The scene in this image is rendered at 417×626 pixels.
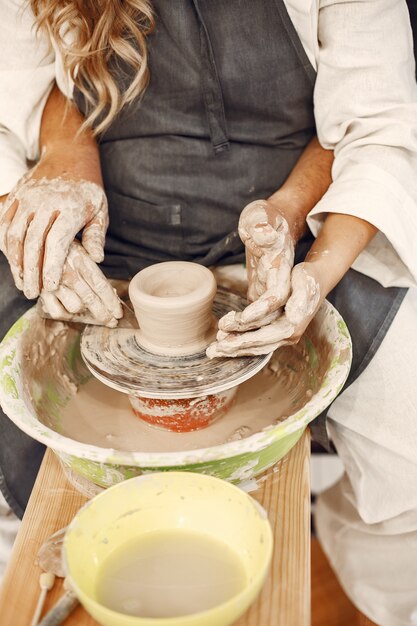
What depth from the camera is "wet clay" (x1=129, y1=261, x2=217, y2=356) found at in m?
1.08

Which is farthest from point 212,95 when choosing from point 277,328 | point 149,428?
point 149,428

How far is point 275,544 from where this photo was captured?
0.91m

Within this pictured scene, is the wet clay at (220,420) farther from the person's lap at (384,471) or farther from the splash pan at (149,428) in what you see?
the person's lap at (384,471)

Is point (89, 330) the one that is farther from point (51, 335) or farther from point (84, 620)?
point (84, 620)

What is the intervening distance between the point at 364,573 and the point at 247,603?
78 cm

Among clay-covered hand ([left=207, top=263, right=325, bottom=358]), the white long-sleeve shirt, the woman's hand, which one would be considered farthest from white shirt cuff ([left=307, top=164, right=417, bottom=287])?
the woman's hand

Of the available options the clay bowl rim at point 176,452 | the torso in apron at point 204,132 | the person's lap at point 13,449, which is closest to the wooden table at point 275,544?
the clay bowl rim at point 176,452

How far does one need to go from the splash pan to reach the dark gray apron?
0.35 ft

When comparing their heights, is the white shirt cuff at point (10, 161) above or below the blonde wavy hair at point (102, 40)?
below

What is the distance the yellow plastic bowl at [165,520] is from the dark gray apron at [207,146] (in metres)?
0.47

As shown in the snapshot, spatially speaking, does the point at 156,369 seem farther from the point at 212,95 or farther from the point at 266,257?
the point at 212,95

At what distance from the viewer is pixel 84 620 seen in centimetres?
82

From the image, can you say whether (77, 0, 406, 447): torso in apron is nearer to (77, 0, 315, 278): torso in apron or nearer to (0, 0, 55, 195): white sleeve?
(77, 0, 315, 278): torso in apron

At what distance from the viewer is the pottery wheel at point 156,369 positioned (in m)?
1.03
